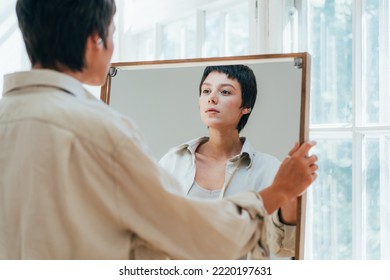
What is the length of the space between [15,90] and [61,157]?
0.70ft

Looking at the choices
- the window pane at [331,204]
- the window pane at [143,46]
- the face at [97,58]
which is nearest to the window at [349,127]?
the window pane at [331,204]

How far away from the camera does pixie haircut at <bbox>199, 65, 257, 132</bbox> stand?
164 cm

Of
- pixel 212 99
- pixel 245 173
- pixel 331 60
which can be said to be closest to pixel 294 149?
pixel 245 173

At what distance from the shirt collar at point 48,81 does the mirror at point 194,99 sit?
588 mm

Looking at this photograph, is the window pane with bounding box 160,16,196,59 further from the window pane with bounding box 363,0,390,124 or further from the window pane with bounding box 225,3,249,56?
the window pane with bounding box 363,0,390,124

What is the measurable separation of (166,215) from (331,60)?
41.2 inches

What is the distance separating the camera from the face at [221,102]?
5.39 feet

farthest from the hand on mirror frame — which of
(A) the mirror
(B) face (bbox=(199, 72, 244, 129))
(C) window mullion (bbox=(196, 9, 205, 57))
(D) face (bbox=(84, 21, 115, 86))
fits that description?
(C) window mullion (bbox=(196, 9, 205, 57))

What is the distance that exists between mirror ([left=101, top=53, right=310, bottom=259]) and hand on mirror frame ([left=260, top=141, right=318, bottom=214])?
0.41 feet

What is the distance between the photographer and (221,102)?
1650 millimetres

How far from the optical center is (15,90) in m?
1.18

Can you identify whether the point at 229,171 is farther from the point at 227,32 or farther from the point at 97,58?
the point at 227,32
